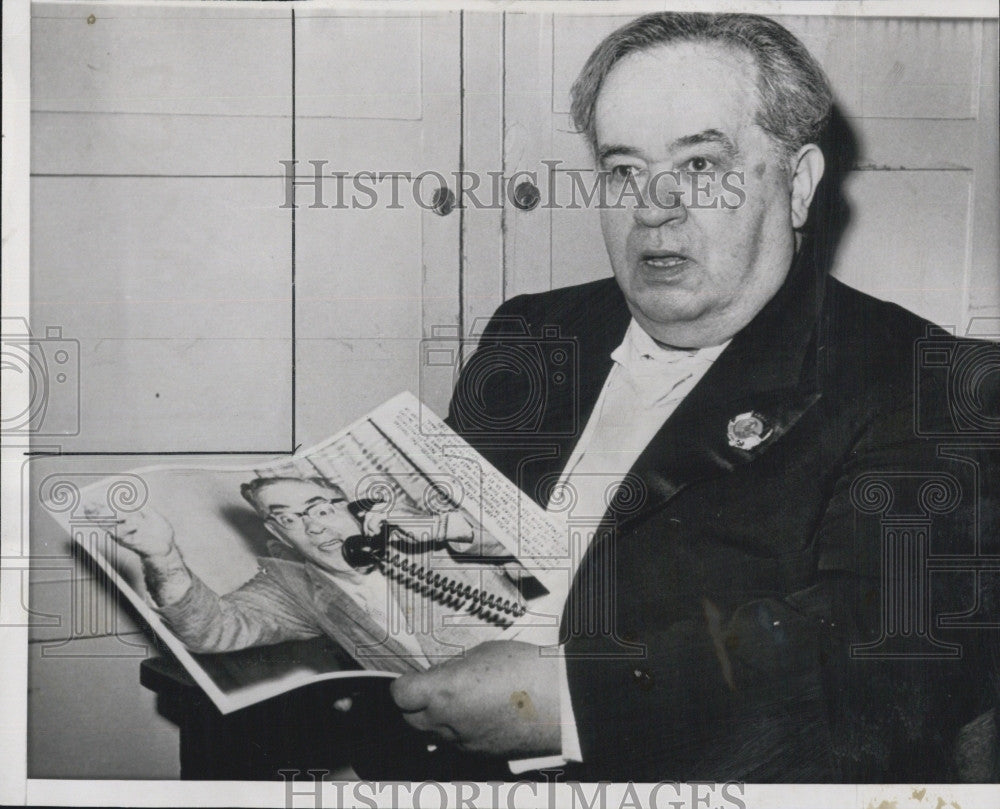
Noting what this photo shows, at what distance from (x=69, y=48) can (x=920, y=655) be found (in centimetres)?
262

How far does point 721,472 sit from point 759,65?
1.00m

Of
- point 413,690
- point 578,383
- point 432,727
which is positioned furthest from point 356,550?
point 578,383

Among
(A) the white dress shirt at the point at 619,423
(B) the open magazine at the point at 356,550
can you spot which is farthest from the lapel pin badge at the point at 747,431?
(B) the open magazine at the point at 356,550

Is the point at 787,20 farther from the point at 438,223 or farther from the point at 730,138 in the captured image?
the point at 438,223

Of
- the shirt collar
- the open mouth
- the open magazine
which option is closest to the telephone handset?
the open magazine

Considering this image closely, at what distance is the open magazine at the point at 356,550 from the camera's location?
2.38m

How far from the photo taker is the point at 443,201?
7.84ft

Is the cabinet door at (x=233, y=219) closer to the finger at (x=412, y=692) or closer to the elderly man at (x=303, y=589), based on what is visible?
the elderly man at (x=303, y=589)

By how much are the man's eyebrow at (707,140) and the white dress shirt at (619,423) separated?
45 cm

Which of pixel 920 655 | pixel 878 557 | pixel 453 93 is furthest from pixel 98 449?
pixel 920 655

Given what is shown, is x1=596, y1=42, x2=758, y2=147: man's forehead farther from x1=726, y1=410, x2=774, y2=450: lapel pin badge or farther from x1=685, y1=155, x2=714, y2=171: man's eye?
x1=726, y1=410, x2=774, y2=450: lapel pin badge

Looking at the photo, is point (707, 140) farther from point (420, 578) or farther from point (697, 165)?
point (420, 578)

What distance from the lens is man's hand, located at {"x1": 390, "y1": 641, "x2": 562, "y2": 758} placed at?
236 cm

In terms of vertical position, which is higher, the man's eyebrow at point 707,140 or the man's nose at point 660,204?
the man's eyebrow at point 707,140
